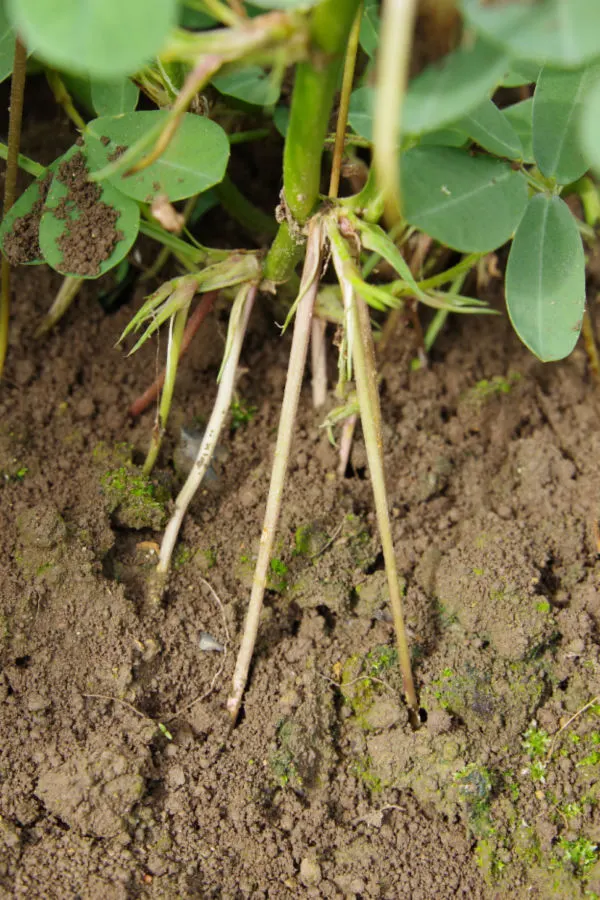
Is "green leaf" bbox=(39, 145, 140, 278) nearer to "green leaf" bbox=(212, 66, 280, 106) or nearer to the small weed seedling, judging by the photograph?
the small weed seedling

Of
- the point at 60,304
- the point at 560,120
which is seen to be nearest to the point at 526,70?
the point at 560,120

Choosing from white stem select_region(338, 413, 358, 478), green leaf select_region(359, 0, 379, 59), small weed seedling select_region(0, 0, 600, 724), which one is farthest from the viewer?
white stem select_region(338, 413, 358, 478)

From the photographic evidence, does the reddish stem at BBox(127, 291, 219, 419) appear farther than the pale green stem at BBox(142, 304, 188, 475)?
Yes

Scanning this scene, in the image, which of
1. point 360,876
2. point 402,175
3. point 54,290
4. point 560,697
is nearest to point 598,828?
point 560,697

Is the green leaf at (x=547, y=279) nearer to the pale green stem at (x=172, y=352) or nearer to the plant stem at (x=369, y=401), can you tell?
the plant stem at (x=369, y=401)

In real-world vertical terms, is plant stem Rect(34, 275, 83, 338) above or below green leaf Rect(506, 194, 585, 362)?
below

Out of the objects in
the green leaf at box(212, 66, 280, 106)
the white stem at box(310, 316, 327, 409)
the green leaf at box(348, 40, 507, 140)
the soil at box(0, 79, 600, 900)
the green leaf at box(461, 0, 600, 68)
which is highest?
the green leaf at box(461, 0, 600, 68)

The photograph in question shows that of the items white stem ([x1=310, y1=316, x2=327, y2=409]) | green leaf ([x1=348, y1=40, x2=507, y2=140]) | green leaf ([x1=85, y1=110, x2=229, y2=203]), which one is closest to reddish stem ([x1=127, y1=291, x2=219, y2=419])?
white stem ([x1=310, y1=316, x2=327, y2=409])

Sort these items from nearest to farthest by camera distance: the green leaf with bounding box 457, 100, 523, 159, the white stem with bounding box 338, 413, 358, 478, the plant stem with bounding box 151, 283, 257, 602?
the green leaf with bounding box 457, 100, 523, 159 < the plant stem with bounding box 151, 283, 257, 602 < the white stem with bounding box 338, 413, 358, 478
